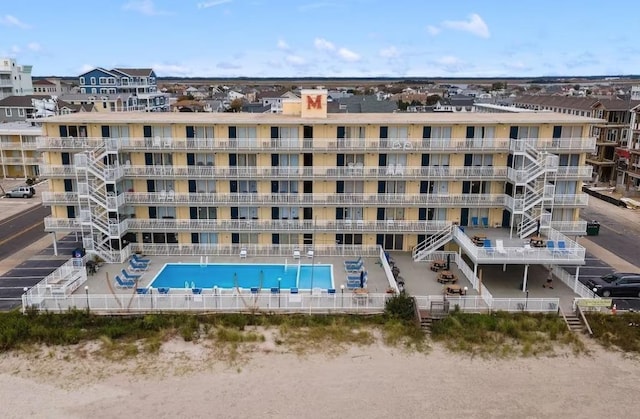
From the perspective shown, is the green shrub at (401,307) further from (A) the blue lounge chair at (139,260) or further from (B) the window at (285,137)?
(A) the blue lounge chair at (139,260)

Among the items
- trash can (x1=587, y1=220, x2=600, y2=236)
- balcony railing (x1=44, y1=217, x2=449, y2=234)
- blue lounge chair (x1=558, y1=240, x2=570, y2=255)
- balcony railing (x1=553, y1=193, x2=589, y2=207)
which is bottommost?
trash can (x1=587, y1=220, x2=600, y2=236)

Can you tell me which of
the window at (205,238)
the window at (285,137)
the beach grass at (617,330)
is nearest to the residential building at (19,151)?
the window at (205,238)

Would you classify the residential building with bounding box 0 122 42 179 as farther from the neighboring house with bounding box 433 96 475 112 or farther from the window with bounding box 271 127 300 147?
the neighboring house with bounding box 433 96 475 112

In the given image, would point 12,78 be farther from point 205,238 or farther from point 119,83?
point 205,238

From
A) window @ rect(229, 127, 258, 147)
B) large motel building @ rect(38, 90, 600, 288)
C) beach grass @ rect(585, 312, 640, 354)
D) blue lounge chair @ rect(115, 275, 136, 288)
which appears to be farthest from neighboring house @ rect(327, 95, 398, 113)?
beach grass @ rect(585, 312, 640, 354)

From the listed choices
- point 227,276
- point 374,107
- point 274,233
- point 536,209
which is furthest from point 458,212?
point 374,107

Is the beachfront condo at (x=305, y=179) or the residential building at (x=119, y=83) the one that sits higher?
the residential building at (x=119, y=83)
